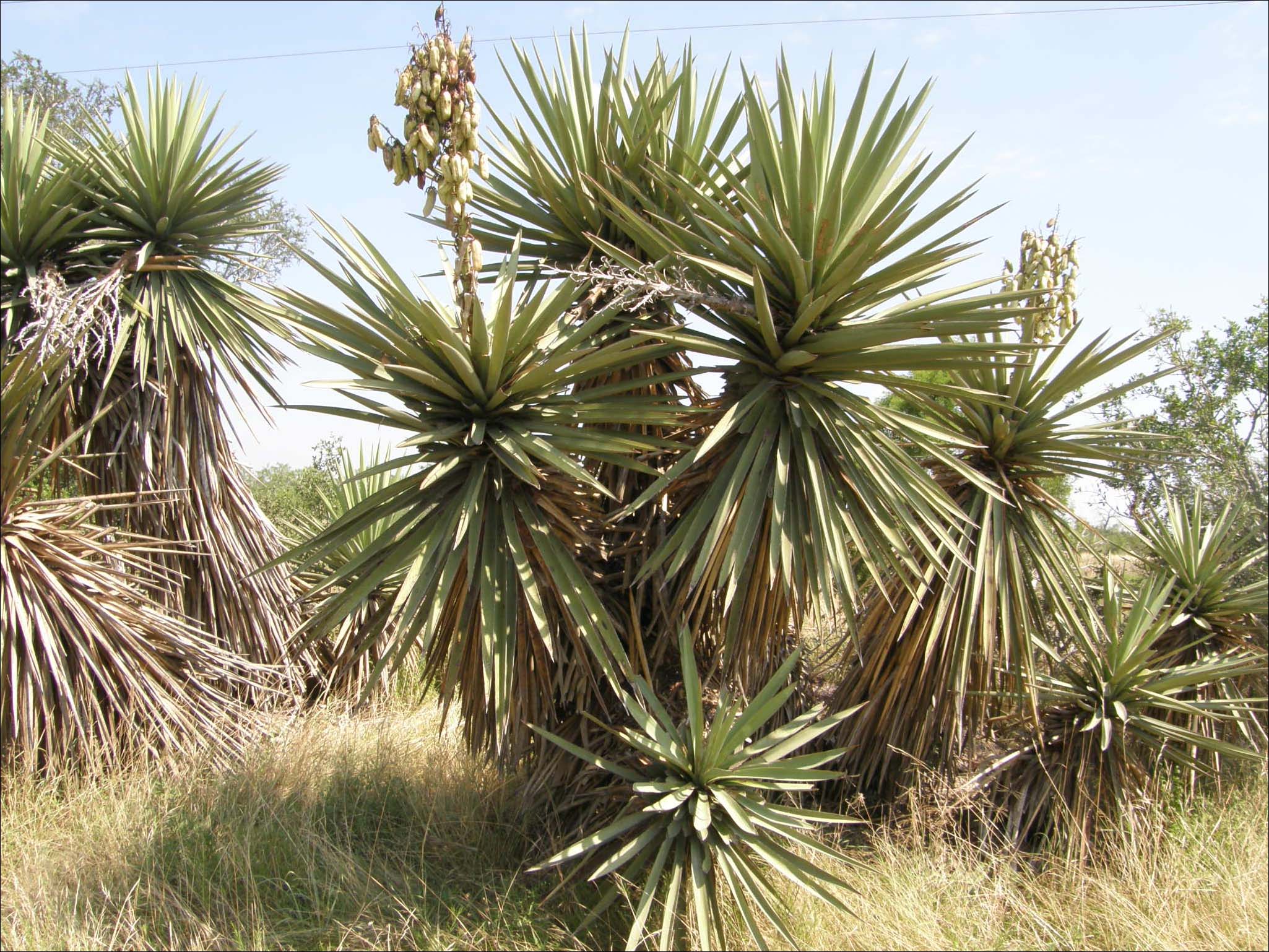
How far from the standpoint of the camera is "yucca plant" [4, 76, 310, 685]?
5934 millimetres

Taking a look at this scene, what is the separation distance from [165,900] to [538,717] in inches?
69.2

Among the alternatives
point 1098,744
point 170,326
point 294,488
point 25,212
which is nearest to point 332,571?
point 170,326

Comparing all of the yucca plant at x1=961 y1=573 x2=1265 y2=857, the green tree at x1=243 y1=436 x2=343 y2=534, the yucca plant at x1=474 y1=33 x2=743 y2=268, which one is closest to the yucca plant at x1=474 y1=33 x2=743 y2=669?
the yucca plant at x1=474 y1=33 x2=743 y2=268

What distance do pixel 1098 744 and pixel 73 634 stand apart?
547 centimetres

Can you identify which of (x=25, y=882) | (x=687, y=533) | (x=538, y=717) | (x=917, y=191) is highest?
(x=917, y=191)

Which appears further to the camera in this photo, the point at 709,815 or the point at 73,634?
the point at 73,634

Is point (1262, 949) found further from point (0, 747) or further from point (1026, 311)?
point (0, 747)

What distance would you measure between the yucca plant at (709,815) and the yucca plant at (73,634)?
3090 millimetres

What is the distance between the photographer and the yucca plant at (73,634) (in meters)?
4.91

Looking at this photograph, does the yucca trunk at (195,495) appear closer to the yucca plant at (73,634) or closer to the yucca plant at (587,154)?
the yucca plant at (73,634)

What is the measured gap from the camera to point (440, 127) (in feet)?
11.8

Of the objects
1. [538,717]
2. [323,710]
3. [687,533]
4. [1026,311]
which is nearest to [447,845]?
[538,717]

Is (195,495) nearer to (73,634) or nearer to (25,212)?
(73,634)

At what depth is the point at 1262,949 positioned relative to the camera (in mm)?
4020
